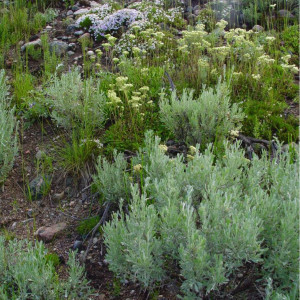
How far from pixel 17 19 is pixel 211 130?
199 inches

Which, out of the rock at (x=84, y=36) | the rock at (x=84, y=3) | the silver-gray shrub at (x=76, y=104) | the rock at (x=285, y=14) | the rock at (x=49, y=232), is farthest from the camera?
the rock at (x=84, y=3)

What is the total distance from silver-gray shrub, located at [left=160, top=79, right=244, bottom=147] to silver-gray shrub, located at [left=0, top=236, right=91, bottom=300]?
1.78 meters

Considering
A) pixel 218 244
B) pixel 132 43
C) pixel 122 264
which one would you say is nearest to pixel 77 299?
pixel 122 264

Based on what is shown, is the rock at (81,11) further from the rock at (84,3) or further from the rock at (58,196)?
the rock at (58,196)

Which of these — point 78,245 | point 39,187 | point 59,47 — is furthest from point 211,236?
point 59,47

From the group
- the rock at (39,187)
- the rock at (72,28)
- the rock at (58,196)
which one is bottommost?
the rock at (58,196)

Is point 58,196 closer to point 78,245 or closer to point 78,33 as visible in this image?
Answer: point 78,245

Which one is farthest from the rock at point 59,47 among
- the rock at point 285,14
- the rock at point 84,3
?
the rock at point 285,14

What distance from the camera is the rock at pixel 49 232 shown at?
344 centimetres

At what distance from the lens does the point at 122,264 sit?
2572 mm

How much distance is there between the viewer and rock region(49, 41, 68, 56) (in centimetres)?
652

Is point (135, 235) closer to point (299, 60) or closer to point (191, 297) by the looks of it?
point (191, 297)

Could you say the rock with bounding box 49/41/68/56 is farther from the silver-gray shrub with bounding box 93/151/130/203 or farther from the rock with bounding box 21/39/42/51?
the silver-gray shrub with bounding box 93/151/130/203

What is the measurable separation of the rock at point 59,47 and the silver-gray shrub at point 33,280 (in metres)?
4.35
